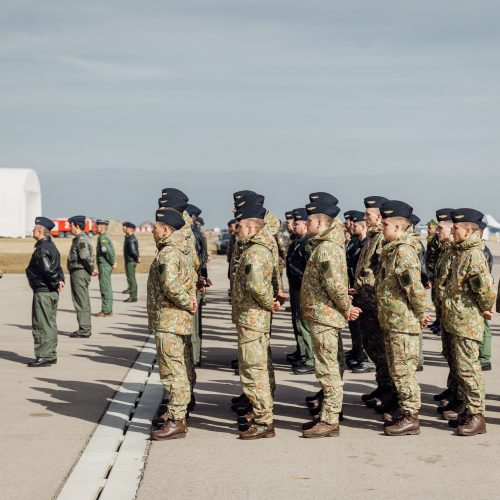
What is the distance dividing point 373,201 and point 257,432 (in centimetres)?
345

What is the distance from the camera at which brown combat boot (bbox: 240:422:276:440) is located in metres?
7.49

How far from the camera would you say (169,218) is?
7.65 metres

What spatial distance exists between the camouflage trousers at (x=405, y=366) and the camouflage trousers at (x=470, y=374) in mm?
356

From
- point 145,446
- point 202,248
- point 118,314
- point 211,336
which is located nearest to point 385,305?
point 145,446

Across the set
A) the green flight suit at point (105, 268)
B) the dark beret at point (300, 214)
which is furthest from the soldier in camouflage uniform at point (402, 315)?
the green flight suit at point (105, 268)

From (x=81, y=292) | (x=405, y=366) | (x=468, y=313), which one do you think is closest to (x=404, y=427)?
(x=405, y=366)

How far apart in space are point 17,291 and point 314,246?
59.5ft

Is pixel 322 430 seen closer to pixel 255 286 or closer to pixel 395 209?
pixel 255 286

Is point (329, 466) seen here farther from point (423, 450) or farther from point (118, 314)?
point (118, 314)

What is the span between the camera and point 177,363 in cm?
753

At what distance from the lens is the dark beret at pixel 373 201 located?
10039 millimetres

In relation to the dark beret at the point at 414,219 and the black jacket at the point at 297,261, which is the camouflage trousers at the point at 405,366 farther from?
the black jacket at the point at 297,261

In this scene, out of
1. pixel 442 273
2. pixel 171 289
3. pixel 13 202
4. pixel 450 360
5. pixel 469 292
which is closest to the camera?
pixel 171 289

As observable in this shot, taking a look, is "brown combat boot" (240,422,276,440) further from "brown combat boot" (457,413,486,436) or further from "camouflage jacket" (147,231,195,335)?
"brown combat boot" (457,413,486,436)
